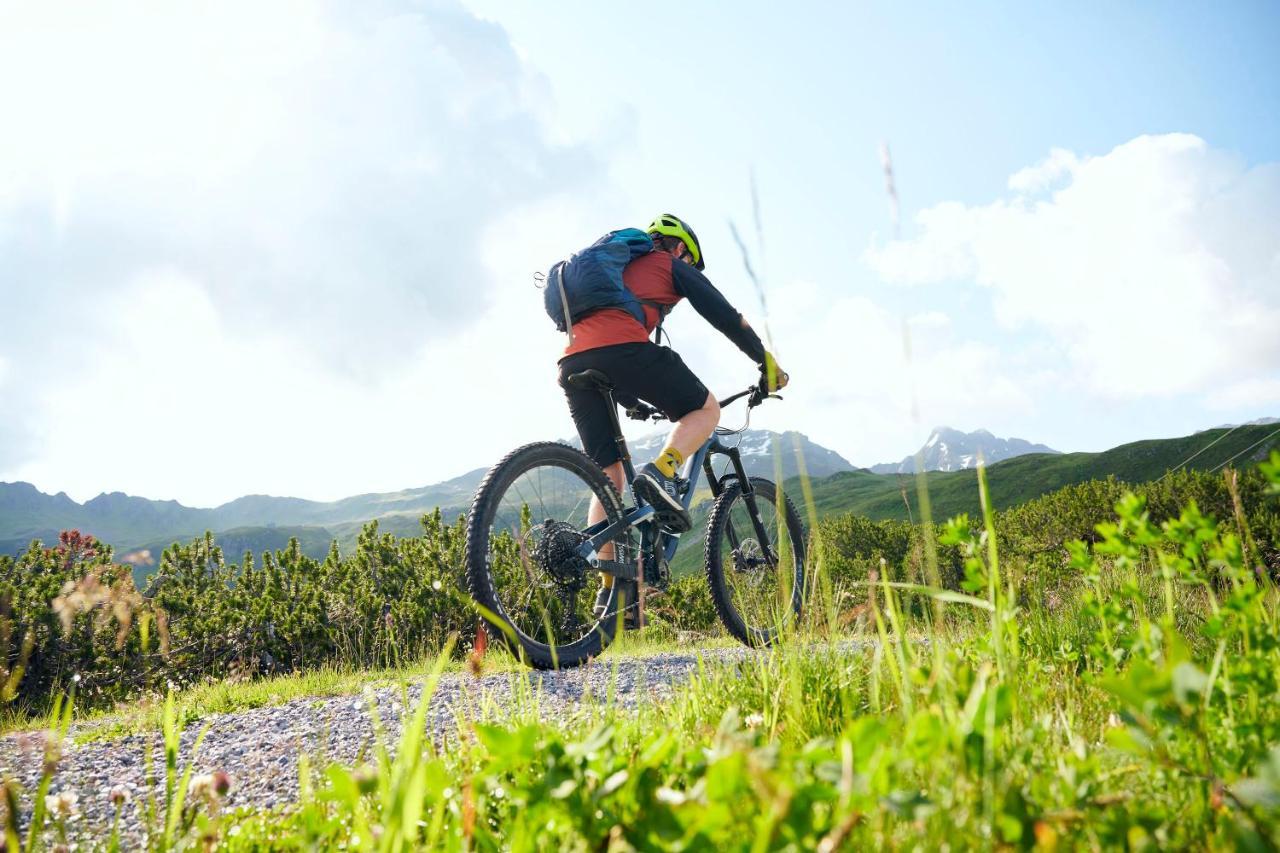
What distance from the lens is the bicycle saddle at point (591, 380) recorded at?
15.0 feet

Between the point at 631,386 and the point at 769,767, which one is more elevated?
the point at 631,386

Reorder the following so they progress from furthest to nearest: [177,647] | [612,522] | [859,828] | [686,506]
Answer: [177,647], [686,506], [612,522], [859,828]

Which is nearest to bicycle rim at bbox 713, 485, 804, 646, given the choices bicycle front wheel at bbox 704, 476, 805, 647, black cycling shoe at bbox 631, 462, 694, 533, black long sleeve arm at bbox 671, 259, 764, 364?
bicycle front wheel at bbox 704, 476, 805, 647

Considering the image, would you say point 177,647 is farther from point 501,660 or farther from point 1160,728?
point 1160,728

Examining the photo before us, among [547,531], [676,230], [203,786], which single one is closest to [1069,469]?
[676,230]

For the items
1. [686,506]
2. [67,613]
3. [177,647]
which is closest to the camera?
[67,613]

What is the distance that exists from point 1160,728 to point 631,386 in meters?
3.85

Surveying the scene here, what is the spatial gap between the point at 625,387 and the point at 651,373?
0.66 feet

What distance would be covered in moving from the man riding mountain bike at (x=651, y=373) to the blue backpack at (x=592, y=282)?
9cm

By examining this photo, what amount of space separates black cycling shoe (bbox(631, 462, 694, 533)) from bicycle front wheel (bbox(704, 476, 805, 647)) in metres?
0.73

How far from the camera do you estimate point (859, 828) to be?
3.72 ft

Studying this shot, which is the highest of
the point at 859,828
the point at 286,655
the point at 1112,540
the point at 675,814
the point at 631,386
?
the point at 631,386

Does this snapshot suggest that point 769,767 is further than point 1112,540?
No

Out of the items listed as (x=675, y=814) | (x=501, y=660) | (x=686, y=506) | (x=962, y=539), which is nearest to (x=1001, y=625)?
(x=962, y=539)
